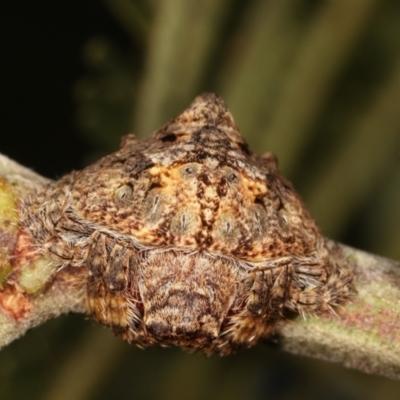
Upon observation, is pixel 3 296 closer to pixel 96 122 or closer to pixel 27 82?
pixel 96 122

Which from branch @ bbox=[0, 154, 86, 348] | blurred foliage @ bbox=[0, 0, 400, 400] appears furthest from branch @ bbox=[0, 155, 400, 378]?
blurred foliage @ bbox=[0, 0, 400, 400]

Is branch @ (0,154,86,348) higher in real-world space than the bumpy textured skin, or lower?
lower

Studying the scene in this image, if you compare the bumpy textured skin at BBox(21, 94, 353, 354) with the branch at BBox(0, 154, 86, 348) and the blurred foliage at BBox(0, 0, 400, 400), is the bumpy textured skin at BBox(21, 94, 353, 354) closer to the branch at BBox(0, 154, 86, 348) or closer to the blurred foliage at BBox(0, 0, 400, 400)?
the branch at BBox(0, 154, 86, 348)

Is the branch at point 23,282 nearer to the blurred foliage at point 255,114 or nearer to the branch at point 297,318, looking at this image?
the branch at point 297,318

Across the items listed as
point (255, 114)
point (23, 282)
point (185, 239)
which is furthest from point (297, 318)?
point (255, 114)

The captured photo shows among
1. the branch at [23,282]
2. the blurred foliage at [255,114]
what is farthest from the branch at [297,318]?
the blurred foliage at [255,114]

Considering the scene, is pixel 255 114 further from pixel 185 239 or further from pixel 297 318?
pixel 185 239
